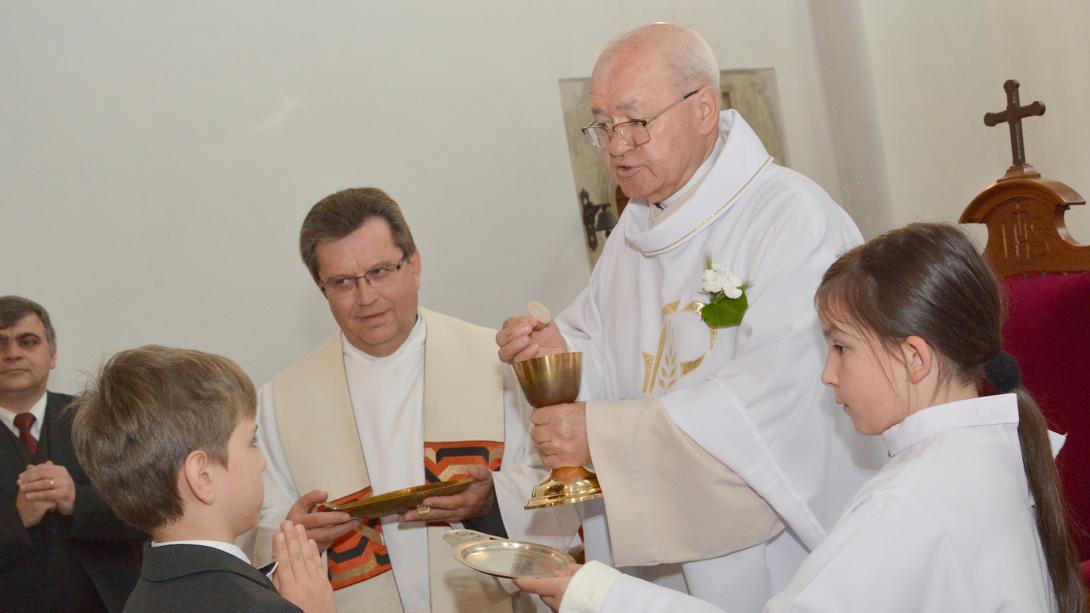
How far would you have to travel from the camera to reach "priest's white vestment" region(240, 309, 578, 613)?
3.99 m

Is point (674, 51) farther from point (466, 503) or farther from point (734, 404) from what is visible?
point (466, 503)

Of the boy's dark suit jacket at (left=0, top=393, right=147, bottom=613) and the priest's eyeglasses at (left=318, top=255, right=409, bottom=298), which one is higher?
the priest's eyeglasses at (left=318, top=255, right=409, bottom=298)

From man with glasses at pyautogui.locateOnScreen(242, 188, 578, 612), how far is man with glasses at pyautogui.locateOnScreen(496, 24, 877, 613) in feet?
1.80

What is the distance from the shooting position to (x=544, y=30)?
22.7ft

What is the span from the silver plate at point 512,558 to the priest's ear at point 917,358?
2.82 feet

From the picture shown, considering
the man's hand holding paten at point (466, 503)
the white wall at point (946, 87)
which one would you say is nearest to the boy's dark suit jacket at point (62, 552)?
the man's hand holding paten at point (466, 503)

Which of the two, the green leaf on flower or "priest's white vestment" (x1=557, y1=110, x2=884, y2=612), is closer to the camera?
"priest's white vestment" (x1=557, y1=110, x2=884, y2=612)

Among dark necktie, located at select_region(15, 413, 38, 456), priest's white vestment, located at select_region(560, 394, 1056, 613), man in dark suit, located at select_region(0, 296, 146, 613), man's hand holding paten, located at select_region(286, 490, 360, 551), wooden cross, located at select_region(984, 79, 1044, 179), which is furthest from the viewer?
dark necktie, located at select_region(15, 413, 38, 456)

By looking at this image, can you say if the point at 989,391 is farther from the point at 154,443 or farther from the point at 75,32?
the point at 75,32

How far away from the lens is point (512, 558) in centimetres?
265

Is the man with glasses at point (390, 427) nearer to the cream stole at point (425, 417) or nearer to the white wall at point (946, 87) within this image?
the cream stole at point (425, 417)

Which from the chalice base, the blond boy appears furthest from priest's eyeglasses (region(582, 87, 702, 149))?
the blond boy

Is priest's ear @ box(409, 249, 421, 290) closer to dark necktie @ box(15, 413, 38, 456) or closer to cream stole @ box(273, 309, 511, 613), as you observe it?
cream stole @ box(273, 309, 511, 613)

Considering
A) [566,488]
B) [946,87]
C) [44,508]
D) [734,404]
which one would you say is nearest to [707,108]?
[734,404]
